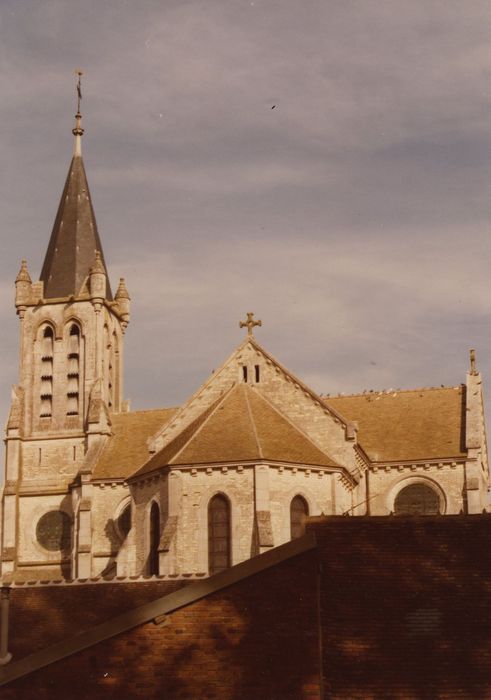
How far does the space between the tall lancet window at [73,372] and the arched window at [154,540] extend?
14338mm

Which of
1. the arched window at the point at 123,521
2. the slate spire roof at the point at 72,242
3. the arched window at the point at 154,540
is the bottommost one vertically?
the arched window at the point at 154,540

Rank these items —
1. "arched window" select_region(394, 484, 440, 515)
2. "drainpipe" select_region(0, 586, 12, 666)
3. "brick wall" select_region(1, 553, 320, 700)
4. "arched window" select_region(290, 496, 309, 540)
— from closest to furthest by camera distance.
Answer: "brick wall" select_region(1, 553, 320, 700) < "drainpipe" select_region(0, 586, 12, 666) < "arched window" select_region(290, 496, 309, 540) < "arched window" select_region(394, 484, 440, 515)

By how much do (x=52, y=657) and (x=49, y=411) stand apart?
36853mm

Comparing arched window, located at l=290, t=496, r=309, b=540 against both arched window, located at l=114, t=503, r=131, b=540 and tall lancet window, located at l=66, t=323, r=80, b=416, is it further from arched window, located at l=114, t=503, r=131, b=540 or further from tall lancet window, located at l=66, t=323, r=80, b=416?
tall lancet window, located at l=66, t=323, r=80, b=416

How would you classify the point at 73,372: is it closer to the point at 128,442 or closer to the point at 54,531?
the point at 128,442

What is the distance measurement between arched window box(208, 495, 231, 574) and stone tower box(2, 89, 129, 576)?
11.2 m

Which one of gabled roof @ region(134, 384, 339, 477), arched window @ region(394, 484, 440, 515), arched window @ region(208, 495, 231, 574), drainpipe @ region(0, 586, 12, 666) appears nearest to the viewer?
drainpipe @ region(0, 586, 12, 666)

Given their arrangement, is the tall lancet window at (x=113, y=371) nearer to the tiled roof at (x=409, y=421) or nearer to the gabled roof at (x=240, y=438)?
the tiled roof at (x=409, y=421)

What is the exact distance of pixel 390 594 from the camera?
1788cm

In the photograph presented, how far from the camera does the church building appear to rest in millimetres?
38281

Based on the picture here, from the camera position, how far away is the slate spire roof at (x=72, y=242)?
55.0m

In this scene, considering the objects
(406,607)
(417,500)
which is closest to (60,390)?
(417,500)

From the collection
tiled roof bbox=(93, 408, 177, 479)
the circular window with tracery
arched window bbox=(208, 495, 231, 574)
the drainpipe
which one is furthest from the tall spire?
the drainpipe

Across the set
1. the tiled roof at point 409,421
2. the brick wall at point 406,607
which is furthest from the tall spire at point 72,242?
the brick wall at point 406,607
